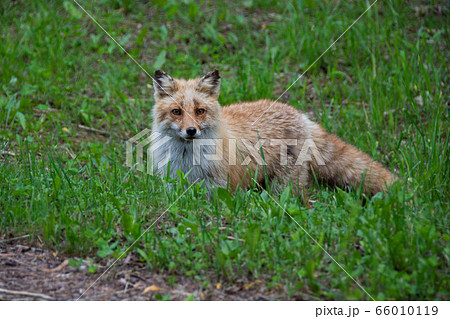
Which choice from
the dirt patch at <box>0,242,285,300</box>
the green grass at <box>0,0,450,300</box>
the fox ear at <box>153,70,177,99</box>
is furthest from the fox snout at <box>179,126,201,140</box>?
the dirt patch at <box>0,242,285,300</box>

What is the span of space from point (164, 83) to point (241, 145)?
1.27 meters

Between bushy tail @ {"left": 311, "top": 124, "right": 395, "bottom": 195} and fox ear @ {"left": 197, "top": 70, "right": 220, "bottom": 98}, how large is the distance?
1489 mm

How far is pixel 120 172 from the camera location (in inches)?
232

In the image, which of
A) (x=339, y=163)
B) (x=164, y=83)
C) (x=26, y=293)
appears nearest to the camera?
(x=26, y=293)

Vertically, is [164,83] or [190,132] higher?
[164,83]

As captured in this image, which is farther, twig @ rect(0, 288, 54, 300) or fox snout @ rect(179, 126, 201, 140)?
fox snout @ rect(179, 126, 201, 140)

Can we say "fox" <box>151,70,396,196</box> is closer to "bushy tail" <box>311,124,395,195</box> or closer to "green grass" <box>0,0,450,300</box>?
"bushy tail" <box>311,124,395,195</box>

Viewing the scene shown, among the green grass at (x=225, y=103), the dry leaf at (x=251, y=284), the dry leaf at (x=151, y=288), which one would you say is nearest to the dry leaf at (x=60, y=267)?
the green grass at (x=225, y=103)

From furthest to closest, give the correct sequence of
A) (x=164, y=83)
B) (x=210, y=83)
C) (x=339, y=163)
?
1. (x=339, y=163)
2. (x=210, y=83)
3. (x=164, y=83)

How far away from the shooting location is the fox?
5938mm

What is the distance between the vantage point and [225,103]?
8.20m

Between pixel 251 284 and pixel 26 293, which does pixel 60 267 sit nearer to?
pixel 26 293

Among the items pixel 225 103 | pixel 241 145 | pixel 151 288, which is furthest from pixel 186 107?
pixel 151 288

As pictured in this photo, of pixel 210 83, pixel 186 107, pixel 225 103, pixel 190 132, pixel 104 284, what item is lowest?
pixel 104 284
